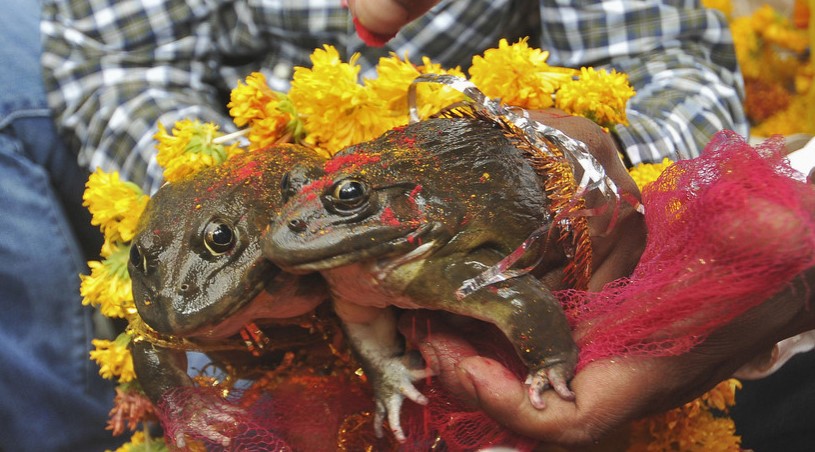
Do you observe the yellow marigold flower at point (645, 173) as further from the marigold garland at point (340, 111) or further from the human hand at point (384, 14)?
the human hand at point (384, 14)

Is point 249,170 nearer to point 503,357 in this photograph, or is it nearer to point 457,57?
point 503,357

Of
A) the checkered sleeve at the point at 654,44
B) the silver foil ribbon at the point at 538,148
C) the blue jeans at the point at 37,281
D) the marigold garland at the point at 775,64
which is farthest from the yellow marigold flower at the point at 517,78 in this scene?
the marigold garland at the point at 775,64

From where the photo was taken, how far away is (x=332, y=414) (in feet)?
2.70

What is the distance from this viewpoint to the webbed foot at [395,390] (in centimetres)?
69

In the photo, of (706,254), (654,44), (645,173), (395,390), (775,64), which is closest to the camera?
(706,254)

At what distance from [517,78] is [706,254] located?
34cm

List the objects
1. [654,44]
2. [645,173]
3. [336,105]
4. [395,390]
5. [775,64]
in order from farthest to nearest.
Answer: [775,64] < [654,44] < [645,173] < [336,105] < [395,390]

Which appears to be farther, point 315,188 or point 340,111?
point 340,111

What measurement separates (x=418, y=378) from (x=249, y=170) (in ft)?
0.84

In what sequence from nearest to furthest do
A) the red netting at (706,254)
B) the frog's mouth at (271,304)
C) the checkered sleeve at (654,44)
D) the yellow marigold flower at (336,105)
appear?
1. the red netting at (706,254)
2. the frog's mouth at (271,304)
3. the yellow marigold flower at (336,105)
4. the checkered sleeve at (654,44)

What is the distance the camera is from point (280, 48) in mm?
1509

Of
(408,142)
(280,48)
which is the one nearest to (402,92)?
(408,142)

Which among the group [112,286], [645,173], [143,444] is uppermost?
[645,173]

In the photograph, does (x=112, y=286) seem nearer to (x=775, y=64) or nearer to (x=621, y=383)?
(x=621, y=383)
